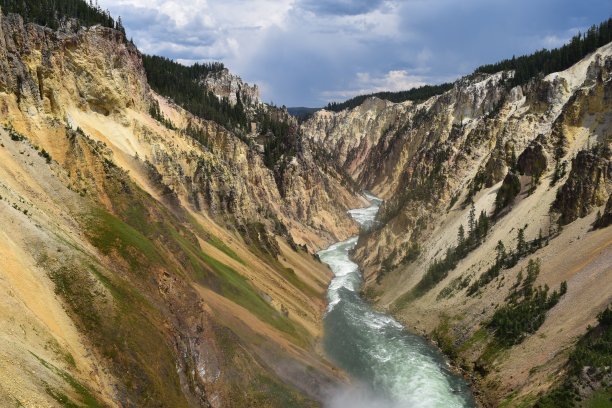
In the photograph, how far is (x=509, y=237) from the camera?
56.9 metres

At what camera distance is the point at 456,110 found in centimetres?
13000

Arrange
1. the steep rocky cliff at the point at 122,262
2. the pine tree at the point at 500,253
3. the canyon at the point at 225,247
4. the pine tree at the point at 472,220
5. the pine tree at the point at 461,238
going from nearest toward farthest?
the steep rocky cliff at the point at 122,262
the canyon at the point at 225,247
the pine tree at the point at 500,253
the pine tree at the point at 461,238
the pine tree at the point at 472,220

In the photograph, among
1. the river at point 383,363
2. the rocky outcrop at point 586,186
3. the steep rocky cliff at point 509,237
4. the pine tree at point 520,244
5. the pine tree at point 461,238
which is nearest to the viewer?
the river at point 383,363

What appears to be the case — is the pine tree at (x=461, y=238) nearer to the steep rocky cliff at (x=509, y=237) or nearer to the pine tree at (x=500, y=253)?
the steep rocky cliff at (x=509, y=237)

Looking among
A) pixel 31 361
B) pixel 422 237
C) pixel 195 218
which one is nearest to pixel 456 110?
pixel 422 237

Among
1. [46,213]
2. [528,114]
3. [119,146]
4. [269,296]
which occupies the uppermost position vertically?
[528,114]

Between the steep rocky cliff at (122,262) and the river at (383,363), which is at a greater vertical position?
the steep rocky cliff at (122,262)

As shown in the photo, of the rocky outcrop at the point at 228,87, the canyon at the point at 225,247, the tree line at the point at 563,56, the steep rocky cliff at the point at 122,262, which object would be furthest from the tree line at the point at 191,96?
the tree line at the point at 563,56

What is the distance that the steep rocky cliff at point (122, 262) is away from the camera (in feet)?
68.5

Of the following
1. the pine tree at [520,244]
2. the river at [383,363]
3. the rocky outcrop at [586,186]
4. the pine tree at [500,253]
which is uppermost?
the rocky outcrop at [586,186]

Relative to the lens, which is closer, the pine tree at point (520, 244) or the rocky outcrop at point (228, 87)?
the pine tree at point (520, 244)

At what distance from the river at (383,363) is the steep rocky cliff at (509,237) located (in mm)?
2025

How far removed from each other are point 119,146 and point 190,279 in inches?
987

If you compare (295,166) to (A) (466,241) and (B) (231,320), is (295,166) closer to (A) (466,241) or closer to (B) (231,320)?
(A) (466,241)
